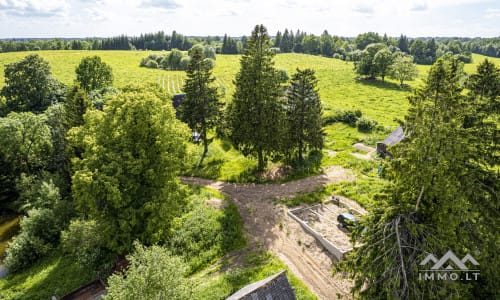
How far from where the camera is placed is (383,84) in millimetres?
78188

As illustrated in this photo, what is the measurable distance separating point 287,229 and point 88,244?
14478mm

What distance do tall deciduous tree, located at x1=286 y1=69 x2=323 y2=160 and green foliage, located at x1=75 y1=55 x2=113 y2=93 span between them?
3922cm

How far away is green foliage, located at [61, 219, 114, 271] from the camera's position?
21903mm

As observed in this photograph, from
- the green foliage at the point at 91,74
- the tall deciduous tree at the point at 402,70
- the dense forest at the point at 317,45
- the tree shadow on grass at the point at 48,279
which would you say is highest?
the dense forest at the point at 317,45

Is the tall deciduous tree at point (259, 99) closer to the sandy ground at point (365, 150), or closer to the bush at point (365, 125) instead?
the sandy ground at point (365, 150)

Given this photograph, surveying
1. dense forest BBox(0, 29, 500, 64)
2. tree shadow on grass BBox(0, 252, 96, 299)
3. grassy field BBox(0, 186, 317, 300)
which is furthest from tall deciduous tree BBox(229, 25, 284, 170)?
dense forest BBox(0, 29, 500, 64)

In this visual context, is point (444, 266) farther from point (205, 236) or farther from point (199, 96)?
point (199, 96)

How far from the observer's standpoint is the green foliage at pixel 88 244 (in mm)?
21903

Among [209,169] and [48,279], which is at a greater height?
[209,169]

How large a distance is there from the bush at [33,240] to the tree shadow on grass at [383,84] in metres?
71.3

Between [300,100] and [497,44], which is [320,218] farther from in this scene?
[497,44]

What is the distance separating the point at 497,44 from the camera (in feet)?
516

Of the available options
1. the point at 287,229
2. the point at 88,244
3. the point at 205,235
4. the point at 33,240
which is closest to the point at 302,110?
the point at 287,229

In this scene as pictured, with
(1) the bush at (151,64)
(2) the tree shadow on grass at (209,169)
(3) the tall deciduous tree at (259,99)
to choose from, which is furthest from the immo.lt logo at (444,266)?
(1) the bush at (151,64)
